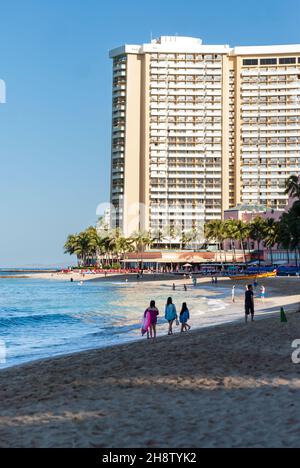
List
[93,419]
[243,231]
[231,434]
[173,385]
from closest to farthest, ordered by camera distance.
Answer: [231,434] < [93,419] < [173,385] < [243,231]

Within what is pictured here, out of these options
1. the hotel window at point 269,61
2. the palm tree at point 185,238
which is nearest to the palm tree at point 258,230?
the palm tree at point 185,238

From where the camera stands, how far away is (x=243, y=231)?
493 feet

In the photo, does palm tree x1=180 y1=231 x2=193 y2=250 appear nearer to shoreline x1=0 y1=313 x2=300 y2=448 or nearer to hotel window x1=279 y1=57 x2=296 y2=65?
hotel window x1=279 y1=57 x2=296 y2=65

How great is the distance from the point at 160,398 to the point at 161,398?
0.03 metres

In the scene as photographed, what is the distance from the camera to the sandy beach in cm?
961

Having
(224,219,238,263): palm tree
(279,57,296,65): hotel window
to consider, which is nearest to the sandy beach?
(224,219,238,263): palm tree

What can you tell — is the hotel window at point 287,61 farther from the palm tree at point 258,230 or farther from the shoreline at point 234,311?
the shoreline at point 234,311

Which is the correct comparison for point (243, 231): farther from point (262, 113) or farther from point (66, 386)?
point (66, 386)

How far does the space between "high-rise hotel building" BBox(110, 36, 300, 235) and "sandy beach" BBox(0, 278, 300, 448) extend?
540ft

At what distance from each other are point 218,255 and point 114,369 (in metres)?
149

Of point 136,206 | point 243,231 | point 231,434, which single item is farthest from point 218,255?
point 231,434

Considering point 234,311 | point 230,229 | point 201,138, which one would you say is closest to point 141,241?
point 230,229

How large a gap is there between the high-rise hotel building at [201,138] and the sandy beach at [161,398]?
540 ft

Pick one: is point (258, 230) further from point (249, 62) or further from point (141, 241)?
point (249, 62)
